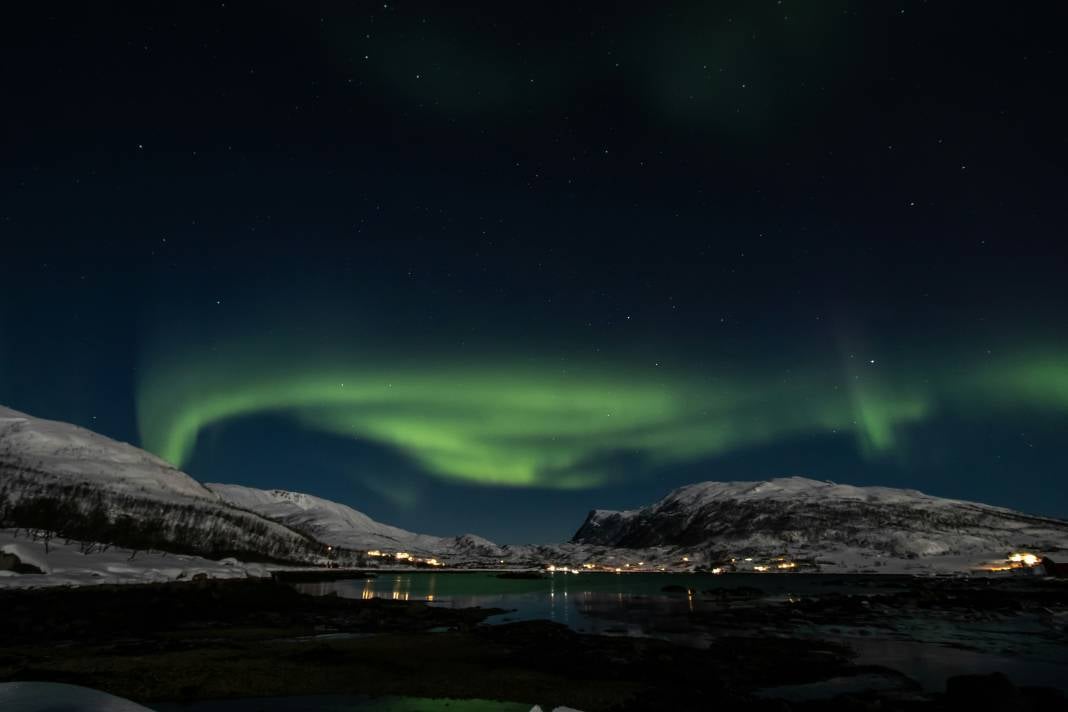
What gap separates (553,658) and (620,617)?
1407 inches

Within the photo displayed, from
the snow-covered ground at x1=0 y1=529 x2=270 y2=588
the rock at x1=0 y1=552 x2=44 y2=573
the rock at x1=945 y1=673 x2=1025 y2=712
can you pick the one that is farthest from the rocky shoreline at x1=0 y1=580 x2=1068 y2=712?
the rock at x1=0 y1=552 x2=44 y2=573

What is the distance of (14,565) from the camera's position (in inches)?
2987

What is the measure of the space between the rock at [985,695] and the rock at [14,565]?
9522 centimetres

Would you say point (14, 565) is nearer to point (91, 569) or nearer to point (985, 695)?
point (91, 569)

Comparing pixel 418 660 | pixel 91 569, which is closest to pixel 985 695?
pixel 418 660

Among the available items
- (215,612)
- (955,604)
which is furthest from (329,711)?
(955,604)

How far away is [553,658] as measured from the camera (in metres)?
34.4

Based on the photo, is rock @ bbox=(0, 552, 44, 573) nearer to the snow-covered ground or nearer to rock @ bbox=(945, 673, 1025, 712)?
the snow-covered ground

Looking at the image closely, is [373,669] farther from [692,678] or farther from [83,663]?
[692,678]

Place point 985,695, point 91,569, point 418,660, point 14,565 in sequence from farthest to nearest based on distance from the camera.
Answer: point 91,569, point 14,565, point 418,660, point 985,695

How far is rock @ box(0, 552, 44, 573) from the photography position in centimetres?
7457

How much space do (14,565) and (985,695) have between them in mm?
98018

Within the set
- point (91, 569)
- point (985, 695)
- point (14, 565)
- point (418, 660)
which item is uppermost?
point (14, 565)

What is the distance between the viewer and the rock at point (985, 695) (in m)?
21.7
